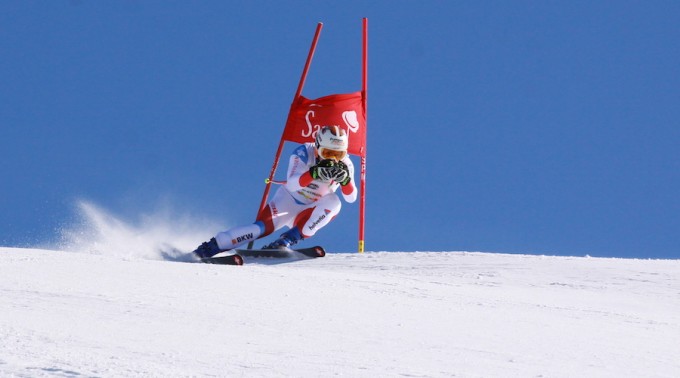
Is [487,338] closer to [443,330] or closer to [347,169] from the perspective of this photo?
[443,330]

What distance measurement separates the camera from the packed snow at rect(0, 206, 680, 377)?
4.08 meters

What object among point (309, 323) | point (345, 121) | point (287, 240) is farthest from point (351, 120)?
point (309, 323)

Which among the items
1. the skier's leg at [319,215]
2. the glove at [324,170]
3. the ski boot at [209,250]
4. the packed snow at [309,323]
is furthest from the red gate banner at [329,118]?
the packed snow at [309,323]

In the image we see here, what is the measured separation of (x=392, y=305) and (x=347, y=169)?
3692 mm

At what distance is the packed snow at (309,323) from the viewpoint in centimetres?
408

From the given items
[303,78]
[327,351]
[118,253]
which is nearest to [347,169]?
[303,78]

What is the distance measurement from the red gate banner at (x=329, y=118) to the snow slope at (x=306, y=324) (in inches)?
100

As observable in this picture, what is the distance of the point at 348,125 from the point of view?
34.7 ft

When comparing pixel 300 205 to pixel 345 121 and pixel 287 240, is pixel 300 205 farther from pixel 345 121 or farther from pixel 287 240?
pixel 345 121

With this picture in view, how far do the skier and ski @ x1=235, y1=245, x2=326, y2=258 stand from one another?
0.06 m

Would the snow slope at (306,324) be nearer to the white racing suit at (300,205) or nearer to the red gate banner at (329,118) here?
the white racing suit at (300,205)

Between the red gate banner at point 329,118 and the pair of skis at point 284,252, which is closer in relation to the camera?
the pair of skis at point 284,252

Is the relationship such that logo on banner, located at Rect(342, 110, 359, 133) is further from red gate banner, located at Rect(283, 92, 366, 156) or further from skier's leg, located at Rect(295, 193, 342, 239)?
skier's leg, located at Rect(295, 193, 342, 239)

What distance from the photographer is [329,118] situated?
419 inches
